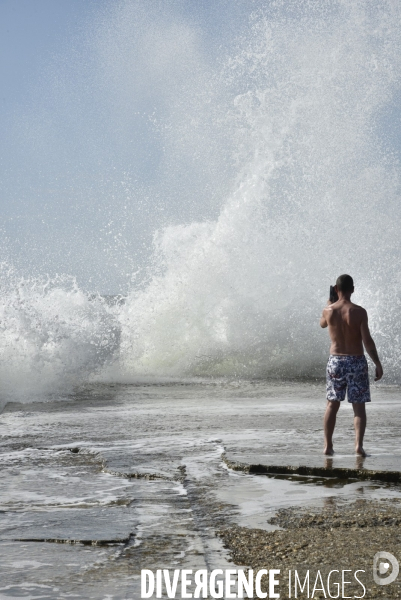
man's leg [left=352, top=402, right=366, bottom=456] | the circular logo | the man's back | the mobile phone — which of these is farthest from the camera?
the mobile phone

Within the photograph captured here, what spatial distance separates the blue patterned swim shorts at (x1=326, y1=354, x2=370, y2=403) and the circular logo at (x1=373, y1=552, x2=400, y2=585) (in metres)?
3.02

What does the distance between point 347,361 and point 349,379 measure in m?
0.15

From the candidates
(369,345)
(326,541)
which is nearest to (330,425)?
(369,345)

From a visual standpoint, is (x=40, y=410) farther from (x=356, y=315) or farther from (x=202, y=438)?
(x=356, y=315)

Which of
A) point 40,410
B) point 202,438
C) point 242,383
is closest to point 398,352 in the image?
point 242,383

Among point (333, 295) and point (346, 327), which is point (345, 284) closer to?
point (333, 295)

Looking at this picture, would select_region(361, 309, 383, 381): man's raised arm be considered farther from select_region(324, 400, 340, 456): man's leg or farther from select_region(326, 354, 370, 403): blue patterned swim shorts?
select_region(324, 400, 340, 456): man's leg

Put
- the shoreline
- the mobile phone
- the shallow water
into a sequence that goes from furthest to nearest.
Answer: the mobile phone
the shallow water
the shoreline

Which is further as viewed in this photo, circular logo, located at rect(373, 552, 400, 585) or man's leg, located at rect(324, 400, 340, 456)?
man's leg, located at rect(324, 400, 340, 456)

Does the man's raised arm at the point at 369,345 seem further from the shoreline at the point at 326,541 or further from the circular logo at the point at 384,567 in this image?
the circular logo at the point at 384,567

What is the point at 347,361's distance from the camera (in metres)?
6.84

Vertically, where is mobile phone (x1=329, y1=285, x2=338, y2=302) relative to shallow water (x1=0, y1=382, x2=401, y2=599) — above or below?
above

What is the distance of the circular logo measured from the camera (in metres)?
3.44

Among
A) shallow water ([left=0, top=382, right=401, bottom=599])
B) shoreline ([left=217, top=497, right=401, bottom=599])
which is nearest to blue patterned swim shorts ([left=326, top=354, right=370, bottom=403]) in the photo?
shallow water ([left=0, top=382, right=401, bottom=599])
